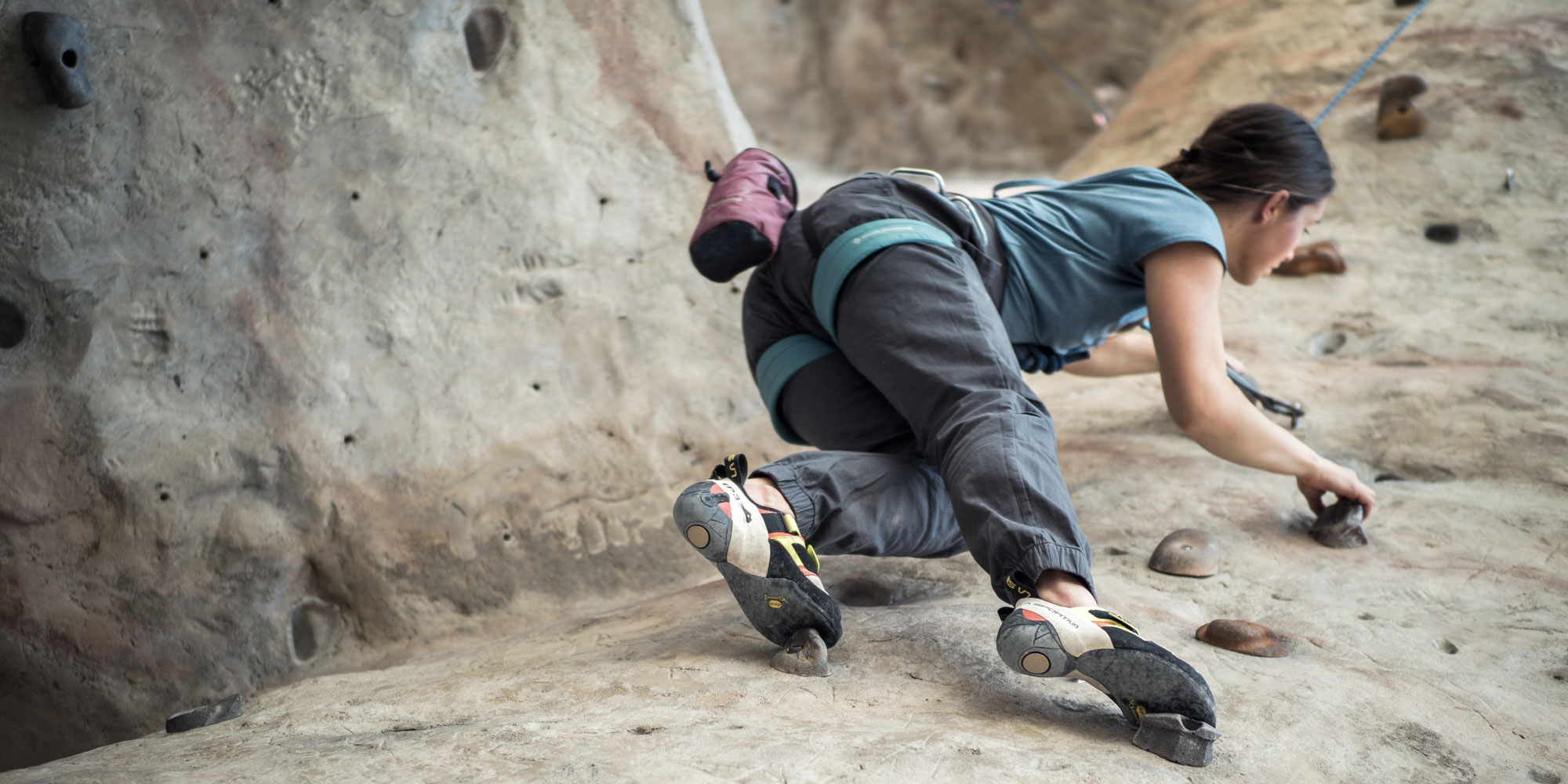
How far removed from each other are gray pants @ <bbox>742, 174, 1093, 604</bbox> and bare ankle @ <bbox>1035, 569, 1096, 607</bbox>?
0.04 feet

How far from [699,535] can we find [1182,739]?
635 millimetres

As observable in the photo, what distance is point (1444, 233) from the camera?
132 inches

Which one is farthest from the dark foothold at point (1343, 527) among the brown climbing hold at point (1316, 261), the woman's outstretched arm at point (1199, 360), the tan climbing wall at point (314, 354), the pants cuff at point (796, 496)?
the brown climbing hold at point (1316, 261)

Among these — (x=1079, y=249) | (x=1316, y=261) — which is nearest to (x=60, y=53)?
(x=1079, y=249)

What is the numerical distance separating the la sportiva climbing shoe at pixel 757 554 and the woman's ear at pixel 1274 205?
3.54 ft

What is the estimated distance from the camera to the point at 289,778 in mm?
1143

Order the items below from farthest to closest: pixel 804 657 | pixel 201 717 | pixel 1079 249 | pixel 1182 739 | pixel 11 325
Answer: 1. pixel 11 325
2. pixel 1079 249
3. pixel 201 717
4. pixel 804 657
5. pixel 1182 739

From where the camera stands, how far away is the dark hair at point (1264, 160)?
1875mm

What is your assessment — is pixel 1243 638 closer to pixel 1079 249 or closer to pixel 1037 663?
pixel 1037 663

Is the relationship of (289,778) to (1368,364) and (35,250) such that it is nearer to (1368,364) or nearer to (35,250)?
(35,250)

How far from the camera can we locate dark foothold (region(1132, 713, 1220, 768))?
1.21 meters

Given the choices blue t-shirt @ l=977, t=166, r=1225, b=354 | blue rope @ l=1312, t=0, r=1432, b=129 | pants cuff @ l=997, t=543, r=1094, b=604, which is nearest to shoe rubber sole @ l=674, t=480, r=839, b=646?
pants cuff @ l=997, t=543, r=1094, b=604

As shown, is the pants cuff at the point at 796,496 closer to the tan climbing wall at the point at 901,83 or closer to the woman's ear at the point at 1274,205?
the woman's ear at the point at 1274,205

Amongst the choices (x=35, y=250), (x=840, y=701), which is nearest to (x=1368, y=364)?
(x=840, y=701)
